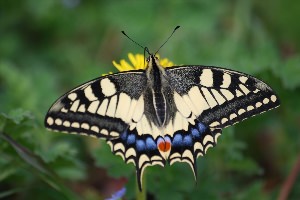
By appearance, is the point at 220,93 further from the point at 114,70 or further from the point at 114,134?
the point at 114,70

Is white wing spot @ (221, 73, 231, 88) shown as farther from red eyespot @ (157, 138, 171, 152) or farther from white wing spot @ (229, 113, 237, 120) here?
red eyespot @ (157, 138, 171, 152)

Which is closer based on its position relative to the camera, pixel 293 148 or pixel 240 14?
pixel 293 148

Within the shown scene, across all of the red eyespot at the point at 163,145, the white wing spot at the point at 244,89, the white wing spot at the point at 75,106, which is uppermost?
the white wing spot at the point at 244,89

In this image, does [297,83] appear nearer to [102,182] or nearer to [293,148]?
[293,148]

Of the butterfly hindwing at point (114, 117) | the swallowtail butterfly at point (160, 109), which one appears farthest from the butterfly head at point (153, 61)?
the butterfly hindwing at point (114, 117)

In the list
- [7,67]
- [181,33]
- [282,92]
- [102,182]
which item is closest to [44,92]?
[7,67]

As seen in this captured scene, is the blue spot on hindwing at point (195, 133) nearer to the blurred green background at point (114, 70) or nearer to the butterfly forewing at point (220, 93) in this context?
the butterfly forewing at point (220, 93)
